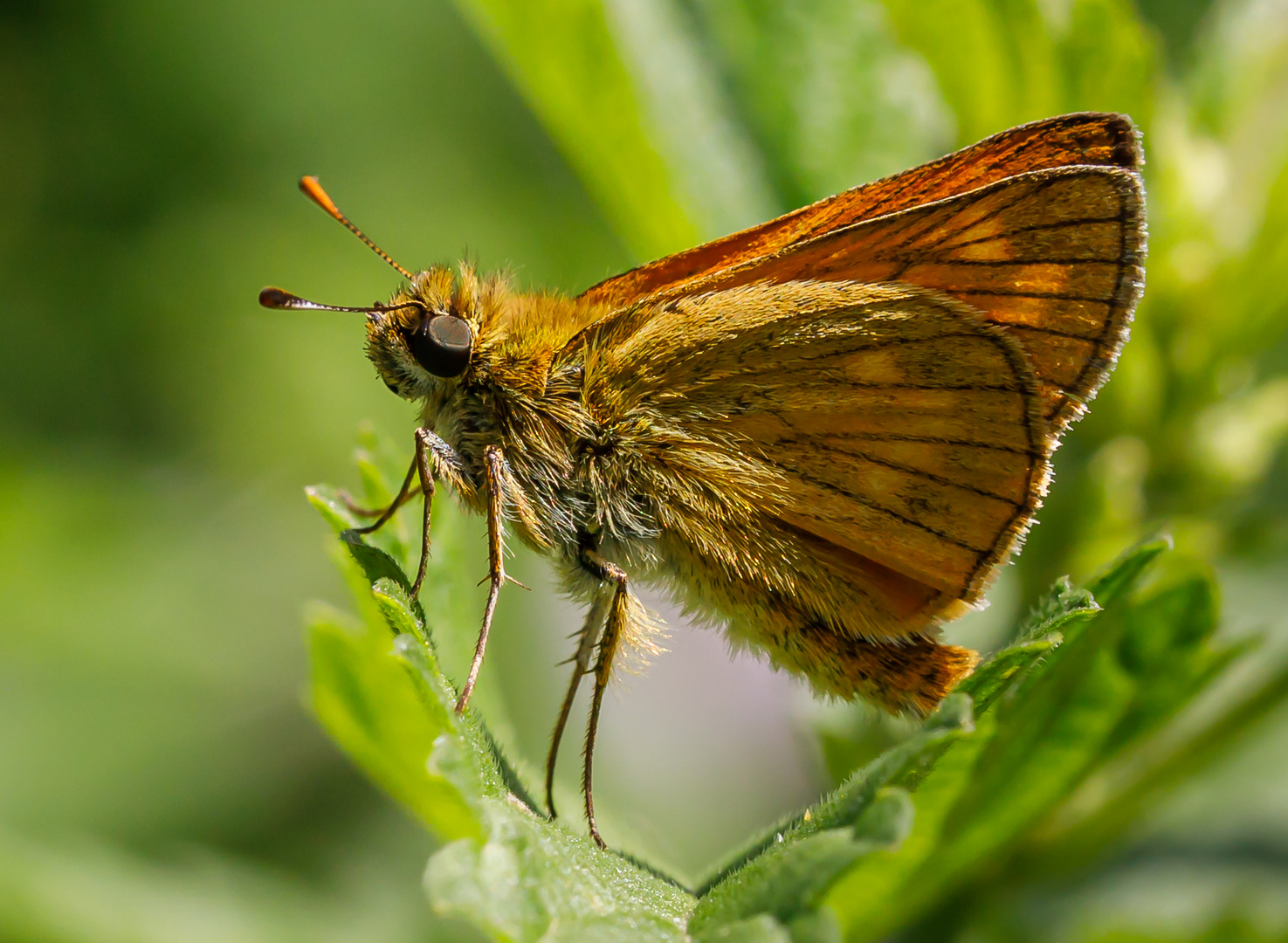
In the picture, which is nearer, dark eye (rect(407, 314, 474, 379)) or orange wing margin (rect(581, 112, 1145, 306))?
orange wing margin (rect(581, 112, 1145, 306))

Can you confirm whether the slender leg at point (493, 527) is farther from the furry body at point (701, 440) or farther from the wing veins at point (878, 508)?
the wing veins at point (878, 508)

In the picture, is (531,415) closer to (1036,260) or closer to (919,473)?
(919,473)

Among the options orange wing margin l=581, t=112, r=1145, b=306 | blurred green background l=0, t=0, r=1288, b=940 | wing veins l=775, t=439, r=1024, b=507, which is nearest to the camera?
orange wing margin l=581, t=112, r=1145, b=306

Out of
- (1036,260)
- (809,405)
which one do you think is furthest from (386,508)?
(1036,260)

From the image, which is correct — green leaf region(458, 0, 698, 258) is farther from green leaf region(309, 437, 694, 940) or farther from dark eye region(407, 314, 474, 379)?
green leaf region(309, 437, 694, 940)

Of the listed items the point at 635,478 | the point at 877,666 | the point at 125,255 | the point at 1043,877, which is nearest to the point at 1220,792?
the point at 1043,877

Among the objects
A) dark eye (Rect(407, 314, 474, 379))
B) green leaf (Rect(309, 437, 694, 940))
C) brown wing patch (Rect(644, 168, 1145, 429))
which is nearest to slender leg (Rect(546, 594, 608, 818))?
green leaf (Rect(309, 437, 694, 940))
